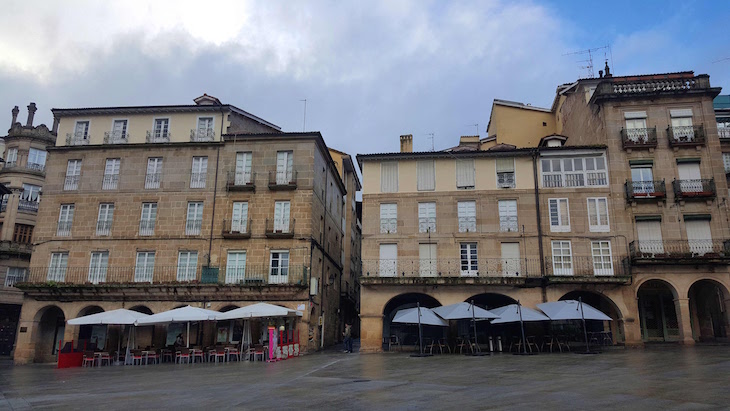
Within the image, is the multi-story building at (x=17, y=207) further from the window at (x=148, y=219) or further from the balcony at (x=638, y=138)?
the balcony at (x=638, y=138)

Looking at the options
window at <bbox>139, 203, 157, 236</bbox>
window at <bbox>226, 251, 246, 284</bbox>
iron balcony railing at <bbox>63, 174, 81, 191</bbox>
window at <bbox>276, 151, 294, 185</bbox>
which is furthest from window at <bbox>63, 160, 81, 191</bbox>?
window at <bbox>276, 151, 294, 185</bbox>

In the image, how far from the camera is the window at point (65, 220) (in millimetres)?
32719

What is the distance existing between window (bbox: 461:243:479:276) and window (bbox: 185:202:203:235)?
15.5 metres

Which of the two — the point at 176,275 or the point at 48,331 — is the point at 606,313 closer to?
the point at 176,275

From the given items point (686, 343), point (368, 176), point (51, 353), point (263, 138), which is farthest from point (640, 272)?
point (51, 353)

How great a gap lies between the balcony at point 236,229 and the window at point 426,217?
9.98m

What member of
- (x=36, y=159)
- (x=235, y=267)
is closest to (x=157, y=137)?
(x=235, y=267)

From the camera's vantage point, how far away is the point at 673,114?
30141mm

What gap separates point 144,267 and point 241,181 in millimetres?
7609

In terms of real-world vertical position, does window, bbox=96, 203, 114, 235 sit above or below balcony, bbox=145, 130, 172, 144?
below

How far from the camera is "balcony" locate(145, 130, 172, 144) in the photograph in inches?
1323

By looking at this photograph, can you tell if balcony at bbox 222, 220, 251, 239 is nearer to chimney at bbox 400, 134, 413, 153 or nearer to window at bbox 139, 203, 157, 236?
window at bbox 139, 203, 157, 236

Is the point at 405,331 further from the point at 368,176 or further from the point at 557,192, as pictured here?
the point at 557,192

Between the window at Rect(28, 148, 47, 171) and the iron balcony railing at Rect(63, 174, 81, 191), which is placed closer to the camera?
the iron balcony railing at Rect(63, 174, 81, 191)
